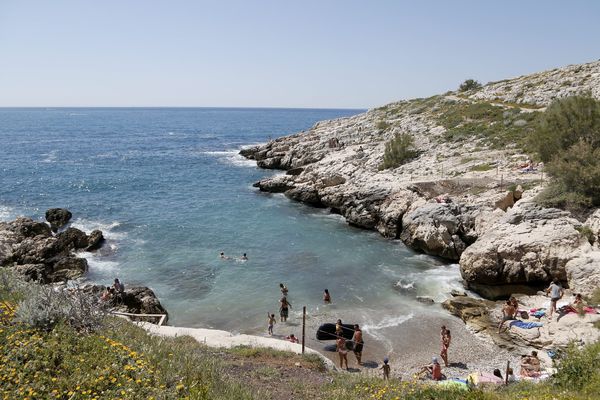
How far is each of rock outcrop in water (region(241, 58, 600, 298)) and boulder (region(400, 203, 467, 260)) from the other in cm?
7

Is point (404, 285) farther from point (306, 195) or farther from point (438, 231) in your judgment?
point (306, 195)

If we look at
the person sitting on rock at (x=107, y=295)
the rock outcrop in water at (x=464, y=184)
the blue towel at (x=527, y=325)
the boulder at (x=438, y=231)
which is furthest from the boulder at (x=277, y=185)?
the blue towel at (x=527, y=325)

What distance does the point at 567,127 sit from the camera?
90.1 ft

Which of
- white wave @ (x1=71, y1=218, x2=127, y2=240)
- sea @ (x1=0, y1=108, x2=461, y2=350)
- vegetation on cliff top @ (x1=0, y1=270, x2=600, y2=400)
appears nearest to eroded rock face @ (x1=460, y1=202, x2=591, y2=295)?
sea @ (x1=0, y1=108, x2=461, y2=350)

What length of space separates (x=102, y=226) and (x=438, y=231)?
2574 centimetres

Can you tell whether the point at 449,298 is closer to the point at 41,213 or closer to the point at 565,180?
the point at 565,180

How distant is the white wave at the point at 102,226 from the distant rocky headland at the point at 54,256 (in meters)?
1.47

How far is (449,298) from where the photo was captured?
22.3 meters

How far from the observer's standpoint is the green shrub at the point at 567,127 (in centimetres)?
2694

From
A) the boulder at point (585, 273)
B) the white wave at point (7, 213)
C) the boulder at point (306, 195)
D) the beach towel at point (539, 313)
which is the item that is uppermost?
the boulder at point (585, 273)

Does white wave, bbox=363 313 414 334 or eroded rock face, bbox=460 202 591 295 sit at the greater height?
eroded rock face, bbox=460 202 591 295

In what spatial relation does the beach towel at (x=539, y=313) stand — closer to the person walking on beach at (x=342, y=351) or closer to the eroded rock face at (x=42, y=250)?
the person walking on beach at (x=342, y=351)

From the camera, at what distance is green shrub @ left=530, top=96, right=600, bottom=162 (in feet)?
88.4

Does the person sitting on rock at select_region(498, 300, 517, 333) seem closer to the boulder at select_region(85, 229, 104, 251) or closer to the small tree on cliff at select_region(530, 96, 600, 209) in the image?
the small tree on cliff at select_region(530, 96, 600, 209)
